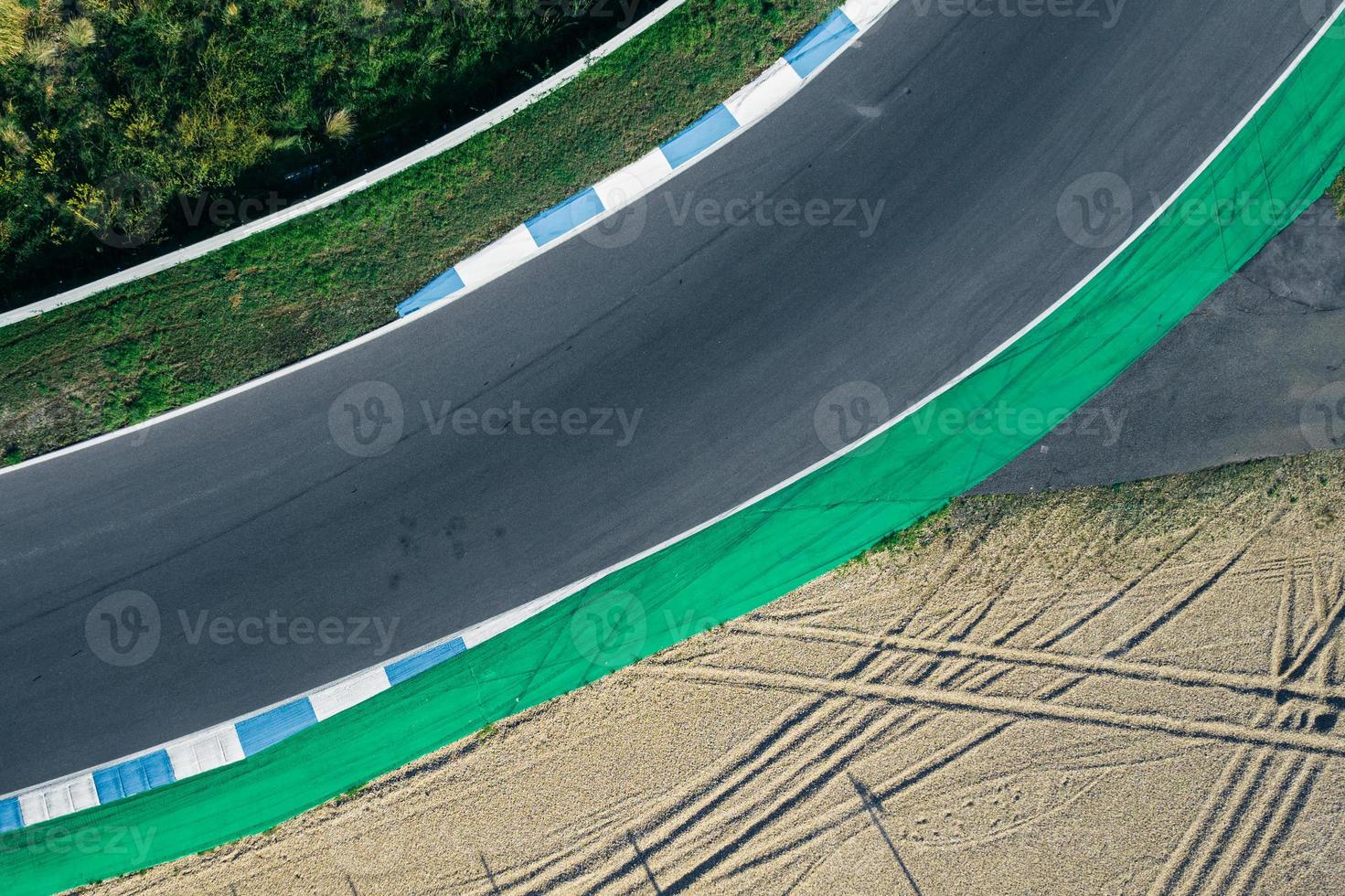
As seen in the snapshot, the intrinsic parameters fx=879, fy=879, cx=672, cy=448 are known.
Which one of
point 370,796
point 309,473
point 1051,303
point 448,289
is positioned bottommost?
point 370,796

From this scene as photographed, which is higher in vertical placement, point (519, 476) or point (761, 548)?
point (519, 476)

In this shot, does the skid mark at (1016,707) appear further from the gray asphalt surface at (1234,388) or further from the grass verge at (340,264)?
the grass verge at (340,264)

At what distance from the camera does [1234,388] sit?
8758mm

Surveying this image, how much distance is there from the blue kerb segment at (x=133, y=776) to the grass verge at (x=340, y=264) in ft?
10.5

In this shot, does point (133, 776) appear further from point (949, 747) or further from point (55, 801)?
point (949, 747)

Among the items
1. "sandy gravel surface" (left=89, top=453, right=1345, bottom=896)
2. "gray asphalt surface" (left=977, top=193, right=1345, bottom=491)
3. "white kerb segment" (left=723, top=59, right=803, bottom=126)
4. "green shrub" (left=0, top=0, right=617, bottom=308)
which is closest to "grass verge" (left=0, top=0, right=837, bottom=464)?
"white kerb segment" (left=723, top=59, right=803, bottom=126)

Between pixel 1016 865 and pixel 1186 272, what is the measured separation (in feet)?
20.2

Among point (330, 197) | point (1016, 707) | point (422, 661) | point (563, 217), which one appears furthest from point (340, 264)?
point (1016, 707)

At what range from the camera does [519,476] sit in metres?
8.73

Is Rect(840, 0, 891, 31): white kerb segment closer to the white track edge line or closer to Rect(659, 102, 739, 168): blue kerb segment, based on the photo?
Rect(659, 102, 739, 168): blue kerb segment

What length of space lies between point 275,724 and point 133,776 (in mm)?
1476

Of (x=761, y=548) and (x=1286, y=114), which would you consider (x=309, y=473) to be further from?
(x=1286, y=114)

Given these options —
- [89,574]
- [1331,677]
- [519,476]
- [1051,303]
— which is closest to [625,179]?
[519,476]

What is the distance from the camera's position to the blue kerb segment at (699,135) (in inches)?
340
